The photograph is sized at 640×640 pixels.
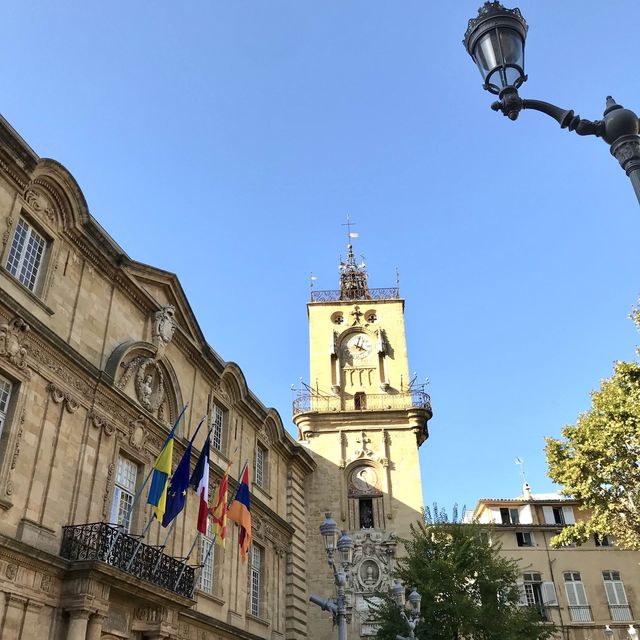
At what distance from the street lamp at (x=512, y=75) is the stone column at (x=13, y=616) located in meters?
11.2

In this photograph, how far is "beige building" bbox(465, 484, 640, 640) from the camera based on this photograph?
31.9m

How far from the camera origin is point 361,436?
2931 centimetres

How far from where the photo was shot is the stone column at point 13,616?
11453mm

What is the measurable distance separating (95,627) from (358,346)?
2070 cm

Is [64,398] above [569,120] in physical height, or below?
above

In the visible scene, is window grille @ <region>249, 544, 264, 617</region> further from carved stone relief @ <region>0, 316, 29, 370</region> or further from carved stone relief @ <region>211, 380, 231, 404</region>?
carved stone relief @ <region>0, 316, 29, 370</region>

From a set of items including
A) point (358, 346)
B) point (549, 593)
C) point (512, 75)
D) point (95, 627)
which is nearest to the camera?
point (512, 75)

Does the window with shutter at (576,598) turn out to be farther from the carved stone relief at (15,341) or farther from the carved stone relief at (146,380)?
the carved stone relief at (15,341)

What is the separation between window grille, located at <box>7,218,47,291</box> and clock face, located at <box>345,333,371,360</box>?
753 inches

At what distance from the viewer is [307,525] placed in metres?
27.5

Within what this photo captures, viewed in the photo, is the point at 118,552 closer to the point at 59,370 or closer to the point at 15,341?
the point at 59,370

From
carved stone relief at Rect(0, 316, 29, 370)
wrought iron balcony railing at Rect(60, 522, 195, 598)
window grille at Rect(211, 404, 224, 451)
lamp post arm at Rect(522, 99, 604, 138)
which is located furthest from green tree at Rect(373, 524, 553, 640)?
lamp post arm at Rect(522, 99, 604, 138)

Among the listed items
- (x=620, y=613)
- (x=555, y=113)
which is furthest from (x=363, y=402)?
(x=555, y=113)

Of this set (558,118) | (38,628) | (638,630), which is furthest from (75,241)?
(638,630)
